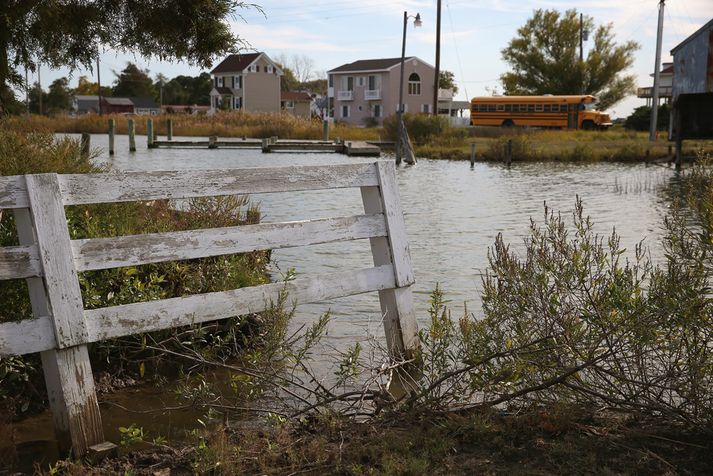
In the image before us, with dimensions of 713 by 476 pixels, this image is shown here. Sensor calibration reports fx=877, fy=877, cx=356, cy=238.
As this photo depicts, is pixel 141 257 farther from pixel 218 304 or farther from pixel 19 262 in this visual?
pixel 19 262

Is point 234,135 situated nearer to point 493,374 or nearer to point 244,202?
point 244,202

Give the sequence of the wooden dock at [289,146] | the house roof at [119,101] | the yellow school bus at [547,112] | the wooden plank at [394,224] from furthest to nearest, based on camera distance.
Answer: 1. the house roof at [119,101]
2. the yellow school bus at [547,112]
3. the wooden dock at [289,146]
4. the wooden plank at [394,224]

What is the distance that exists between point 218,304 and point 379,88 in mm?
86245

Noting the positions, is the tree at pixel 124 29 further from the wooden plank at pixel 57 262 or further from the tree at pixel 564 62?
the tree at pixel 564 62

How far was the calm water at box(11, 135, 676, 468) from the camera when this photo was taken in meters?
8.77

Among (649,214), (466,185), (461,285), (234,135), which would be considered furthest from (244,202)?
(234,135)

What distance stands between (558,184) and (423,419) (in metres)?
23.7

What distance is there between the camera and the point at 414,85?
90.4 meters

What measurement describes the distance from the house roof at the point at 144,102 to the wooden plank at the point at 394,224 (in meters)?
117

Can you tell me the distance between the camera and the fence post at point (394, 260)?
589 centimetres

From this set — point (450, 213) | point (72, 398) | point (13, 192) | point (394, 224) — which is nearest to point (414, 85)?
point (450, 213)

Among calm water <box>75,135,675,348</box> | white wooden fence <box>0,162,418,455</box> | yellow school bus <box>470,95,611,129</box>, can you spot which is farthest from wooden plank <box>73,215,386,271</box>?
yellow school bus <box>470,95,611,129</box>

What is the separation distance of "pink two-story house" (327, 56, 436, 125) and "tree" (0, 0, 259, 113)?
78.1 metres

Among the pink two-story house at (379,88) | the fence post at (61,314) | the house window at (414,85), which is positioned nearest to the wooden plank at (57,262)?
the fence post at (61,314)
